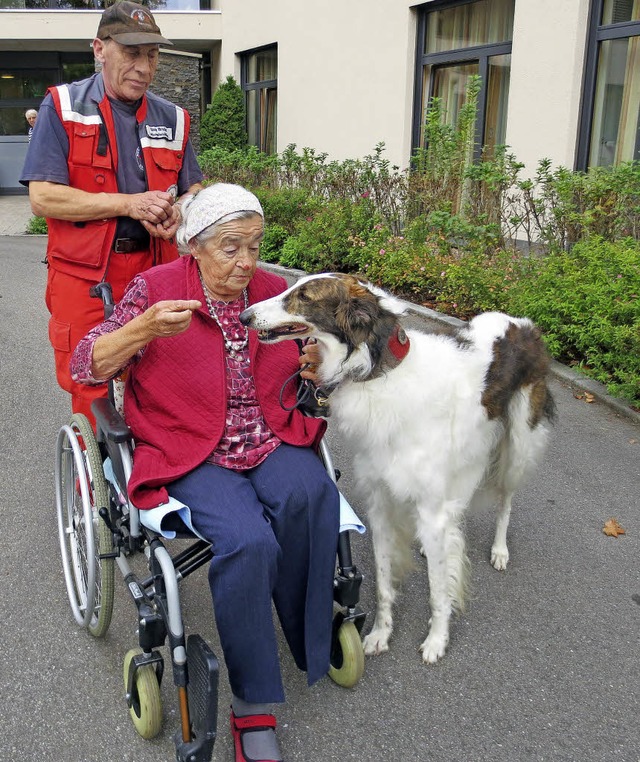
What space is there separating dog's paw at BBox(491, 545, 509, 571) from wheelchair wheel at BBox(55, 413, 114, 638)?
1.85 m

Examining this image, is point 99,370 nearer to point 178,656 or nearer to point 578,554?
point 178,656

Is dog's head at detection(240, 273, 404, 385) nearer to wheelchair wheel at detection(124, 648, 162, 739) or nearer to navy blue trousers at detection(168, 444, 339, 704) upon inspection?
navy blue trousers at detection(168, 444, 339, 704)

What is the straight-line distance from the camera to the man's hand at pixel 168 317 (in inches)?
95.0

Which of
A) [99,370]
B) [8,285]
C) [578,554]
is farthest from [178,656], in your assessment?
[8,285]

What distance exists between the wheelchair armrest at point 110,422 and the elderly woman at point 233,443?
8cm

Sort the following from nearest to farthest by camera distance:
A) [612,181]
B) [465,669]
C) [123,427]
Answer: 1. [123,427]
2. [465,669]
3. [612,181]

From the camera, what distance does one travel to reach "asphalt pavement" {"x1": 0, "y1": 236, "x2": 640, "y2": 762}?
2.56 meters

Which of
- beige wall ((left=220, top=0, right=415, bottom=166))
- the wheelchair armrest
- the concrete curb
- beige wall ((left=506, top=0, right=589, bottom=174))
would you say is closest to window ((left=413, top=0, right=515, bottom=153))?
beige wall ((left=220, top=0, right=415, bottom=166))

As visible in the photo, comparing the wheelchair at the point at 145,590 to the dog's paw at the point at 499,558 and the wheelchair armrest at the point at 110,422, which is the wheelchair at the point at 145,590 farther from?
the dog's paw at the point at 499,558

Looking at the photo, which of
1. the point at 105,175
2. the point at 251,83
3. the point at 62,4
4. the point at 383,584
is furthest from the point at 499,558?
the point at 62,4

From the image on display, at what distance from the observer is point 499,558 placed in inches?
144

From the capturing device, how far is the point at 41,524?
13.1ft

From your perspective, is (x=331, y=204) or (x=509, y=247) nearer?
(x=509, y=247)

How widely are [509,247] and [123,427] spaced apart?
6117 millimetres
